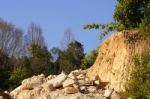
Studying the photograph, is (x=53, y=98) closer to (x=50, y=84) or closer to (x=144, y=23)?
(x=50, y=84)

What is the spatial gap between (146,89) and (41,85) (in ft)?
17.6

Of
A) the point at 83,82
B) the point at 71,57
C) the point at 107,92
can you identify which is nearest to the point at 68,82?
the point at 83,82

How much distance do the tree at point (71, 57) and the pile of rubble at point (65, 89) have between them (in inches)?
653

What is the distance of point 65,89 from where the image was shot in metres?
16.1

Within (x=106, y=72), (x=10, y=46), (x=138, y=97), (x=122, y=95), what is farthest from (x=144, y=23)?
(x=10, y=46)

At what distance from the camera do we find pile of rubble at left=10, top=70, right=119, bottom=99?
623 inches

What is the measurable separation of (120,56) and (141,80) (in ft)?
11.2

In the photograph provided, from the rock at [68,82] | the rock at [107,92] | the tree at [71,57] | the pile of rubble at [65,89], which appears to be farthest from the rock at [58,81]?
the tree at [71,57]

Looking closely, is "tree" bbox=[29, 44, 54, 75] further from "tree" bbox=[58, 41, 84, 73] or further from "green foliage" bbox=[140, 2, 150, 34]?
"green foliage" bbox=[140, 2, 150, 34]

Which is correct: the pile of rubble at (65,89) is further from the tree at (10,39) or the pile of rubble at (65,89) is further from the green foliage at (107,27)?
the tree at (10,39)

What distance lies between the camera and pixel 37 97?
1672 cm

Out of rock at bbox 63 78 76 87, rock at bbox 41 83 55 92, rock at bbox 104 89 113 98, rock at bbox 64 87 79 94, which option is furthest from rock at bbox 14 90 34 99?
rock at bbox 104 89 113 98

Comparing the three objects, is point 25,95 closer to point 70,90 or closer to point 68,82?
point 68,82

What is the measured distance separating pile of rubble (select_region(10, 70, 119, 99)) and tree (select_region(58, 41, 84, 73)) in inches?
653
